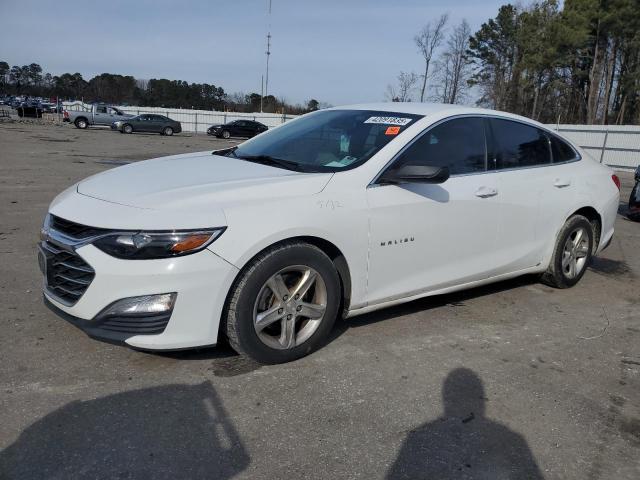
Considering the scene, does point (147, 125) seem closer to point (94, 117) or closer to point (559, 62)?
point (94, 117)

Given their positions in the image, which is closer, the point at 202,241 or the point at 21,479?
the point at 21,479

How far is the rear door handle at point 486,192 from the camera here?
4168 millimetres

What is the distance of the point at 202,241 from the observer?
2961 millimetres

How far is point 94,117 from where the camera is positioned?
38.0 m

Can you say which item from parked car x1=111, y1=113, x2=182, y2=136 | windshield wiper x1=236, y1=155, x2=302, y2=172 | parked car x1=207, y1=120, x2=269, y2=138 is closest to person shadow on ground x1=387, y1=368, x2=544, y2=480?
windshield wiper x1=236, y1=155, x2=302, y2=172

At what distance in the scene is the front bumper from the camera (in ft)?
9.48

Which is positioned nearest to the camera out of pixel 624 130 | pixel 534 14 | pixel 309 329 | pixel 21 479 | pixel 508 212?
pixel 21 479

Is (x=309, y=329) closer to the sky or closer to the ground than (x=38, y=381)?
closer to the sky

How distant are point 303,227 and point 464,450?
146 cm

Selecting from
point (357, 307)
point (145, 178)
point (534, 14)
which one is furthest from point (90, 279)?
point (534, 14)

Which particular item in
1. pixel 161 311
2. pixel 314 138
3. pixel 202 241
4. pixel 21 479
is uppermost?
pixel 314 138

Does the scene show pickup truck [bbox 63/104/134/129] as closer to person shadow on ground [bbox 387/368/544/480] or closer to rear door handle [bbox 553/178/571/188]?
rear door handle [bbox 553/178/571/188]

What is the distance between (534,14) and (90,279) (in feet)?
178

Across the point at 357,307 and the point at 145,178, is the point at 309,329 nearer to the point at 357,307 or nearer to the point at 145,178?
the point at 357,307
